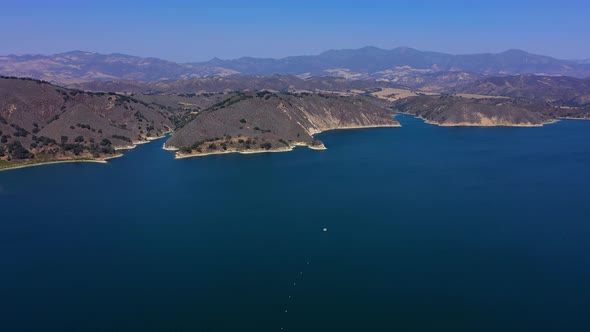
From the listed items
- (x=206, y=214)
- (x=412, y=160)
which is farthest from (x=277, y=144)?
(x=206, y=214)

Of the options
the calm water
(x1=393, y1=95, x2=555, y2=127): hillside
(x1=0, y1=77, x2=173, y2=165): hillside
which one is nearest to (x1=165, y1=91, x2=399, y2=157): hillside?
(x1=0, y1=77, x2=173, y2=165): hillside

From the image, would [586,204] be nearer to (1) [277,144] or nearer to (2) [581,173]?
(2) [581,173]

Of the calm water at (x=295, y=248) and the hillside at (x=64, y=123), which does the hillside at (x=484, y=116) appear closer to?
the calm water at (x=295, y=248)

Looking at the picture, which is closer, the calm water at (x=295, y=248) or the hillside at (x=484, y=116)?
the calm water at (x=295, y=248)

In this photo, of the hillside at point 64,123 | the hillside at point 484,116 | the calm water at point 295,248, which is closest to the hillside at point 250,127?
the hillside at point 64,123

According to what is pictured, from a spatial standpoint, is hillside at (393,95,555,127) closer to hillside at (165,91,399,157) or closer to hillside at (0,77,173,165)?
hillside at (165,91,399,157)

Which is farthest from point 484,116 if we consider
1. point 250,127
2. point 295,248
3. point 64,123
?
point 295,248

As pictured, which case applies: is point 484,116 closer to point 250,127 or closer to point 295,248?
point 250,127
